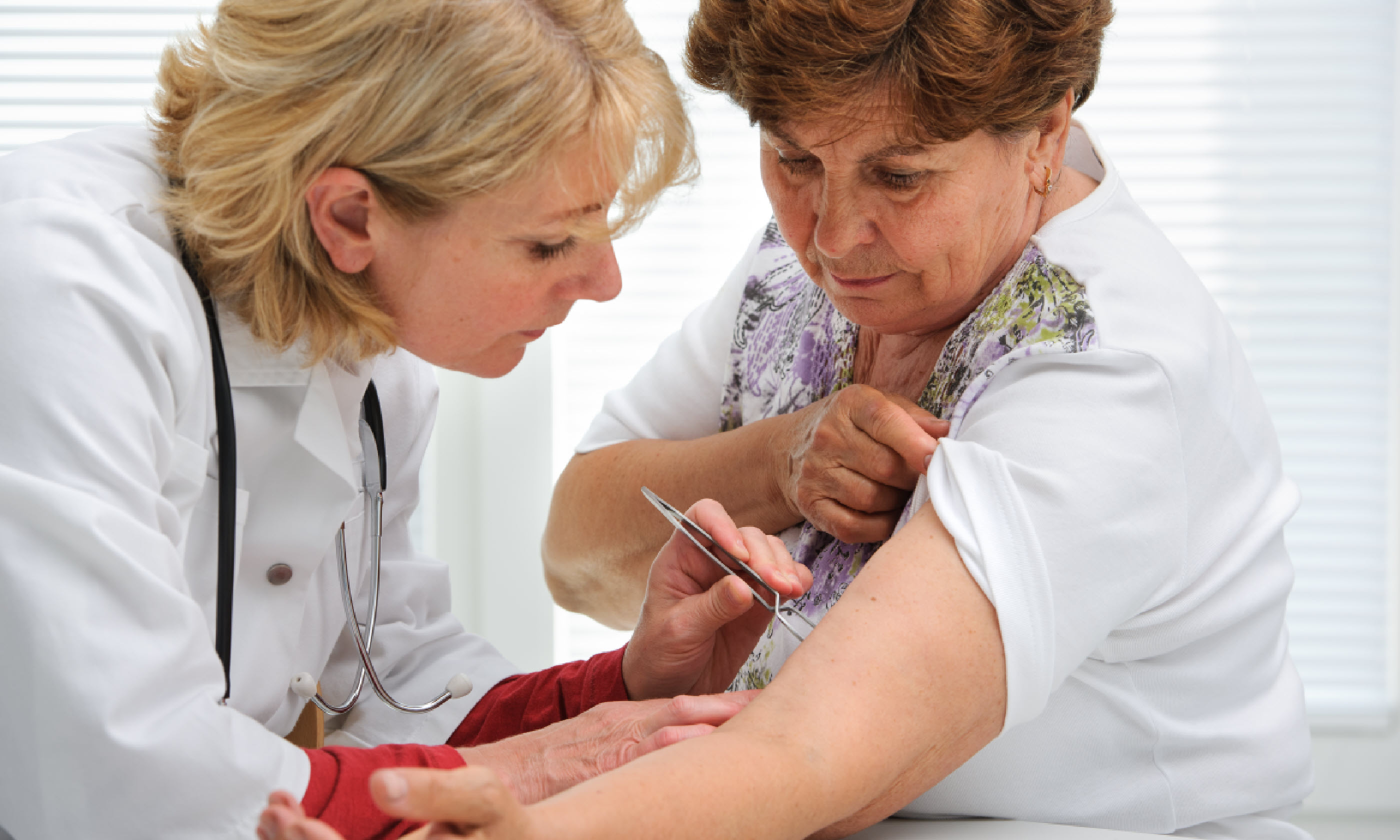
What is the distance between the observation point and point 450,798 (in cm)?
76

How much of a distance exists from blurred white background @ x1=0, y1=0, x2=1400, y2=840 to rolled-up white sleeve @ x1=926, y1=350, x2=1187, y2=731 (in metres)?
1.62

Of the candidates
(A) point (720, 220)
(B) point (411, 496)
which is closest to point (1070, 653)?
(B) point (411, 496)

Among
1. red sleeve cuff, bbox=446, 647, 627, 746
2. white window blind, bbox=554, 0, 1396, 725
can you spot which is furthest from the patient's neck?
white window blind, bbox=554, 0, 1396, 725

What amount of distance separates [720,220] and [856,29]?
155 centimetres

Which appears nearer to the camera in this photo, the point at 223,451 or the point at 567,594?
the point at 223,451

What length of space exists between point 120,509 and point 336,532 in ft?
1.33

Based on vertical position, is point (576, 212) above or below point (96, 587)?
above

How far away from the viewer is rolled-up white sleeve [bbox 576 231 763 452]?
1739mm

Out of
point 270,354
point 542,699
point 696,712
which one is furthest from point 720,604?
point 270,354

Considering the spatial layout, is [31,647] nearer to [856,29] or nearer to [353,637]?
[353,637]

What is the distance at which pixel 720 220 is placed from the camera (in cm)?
264

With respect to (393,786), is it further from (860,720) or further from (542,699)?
(542,699)

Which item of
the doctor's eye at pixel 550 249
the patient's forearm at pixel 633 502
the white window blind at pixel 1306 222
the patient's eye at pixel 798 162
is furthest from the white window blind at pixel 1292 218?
the doctor's eye at pixel 550 249

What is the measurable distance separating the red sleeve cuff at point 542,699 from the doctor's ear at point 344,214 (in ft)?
1.95
